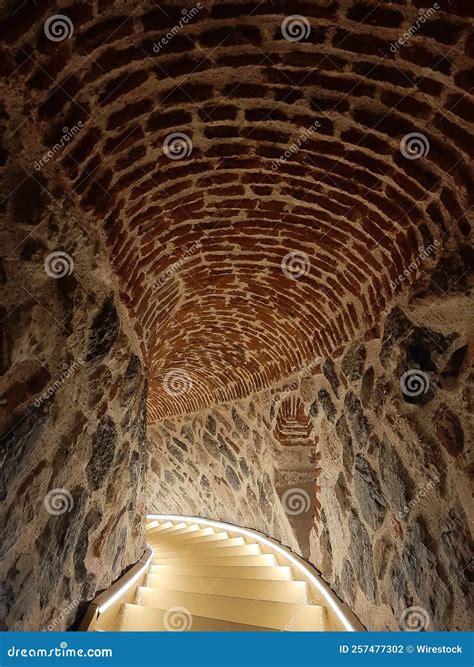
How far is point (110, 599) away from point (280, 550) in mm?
2281

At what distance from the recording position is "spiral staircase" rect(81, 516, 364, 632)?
311 centimetres

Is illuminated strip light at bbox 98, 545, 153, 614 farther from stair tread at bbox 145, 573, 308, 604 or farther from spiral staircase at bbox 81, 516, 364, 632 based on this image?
stair tread at bbox 145, 573, 308, 604

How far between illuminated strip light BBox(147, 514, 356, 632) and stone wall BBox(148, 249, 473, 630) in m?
0.11

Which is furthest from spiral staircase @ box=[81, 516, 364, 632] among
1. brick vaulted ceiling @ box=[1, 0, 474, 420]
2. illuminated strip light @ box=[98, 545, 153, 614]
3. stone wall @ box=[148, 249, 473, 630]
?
brick vaulted ceiling @ box=[1, 0, 474, 420]

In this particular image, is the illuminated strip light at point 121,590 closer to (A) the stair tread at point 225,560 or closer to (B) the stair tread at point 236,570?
(B) the stair tread at point 236,570

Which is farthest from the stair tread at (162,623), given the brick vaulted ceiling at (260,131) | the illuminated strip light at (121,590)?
the brick vaulted ceiling at (260,131)

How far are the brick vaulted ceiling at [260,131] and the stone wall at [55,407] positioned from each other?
22 centimetres

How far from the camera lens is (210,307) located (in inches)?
174

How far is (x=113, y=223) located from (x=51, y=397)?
95cm

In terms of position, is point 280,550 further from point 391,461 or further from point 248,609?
point 391,461

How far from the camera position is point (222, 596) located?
344cm

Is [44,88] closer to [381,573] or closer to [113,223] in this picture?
[113,223]

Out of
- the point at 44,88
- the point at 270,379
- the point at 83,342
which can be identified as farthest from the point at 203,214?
the point at 270,379

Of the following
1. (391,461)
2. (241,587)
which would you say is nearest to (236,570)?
(241,587)
